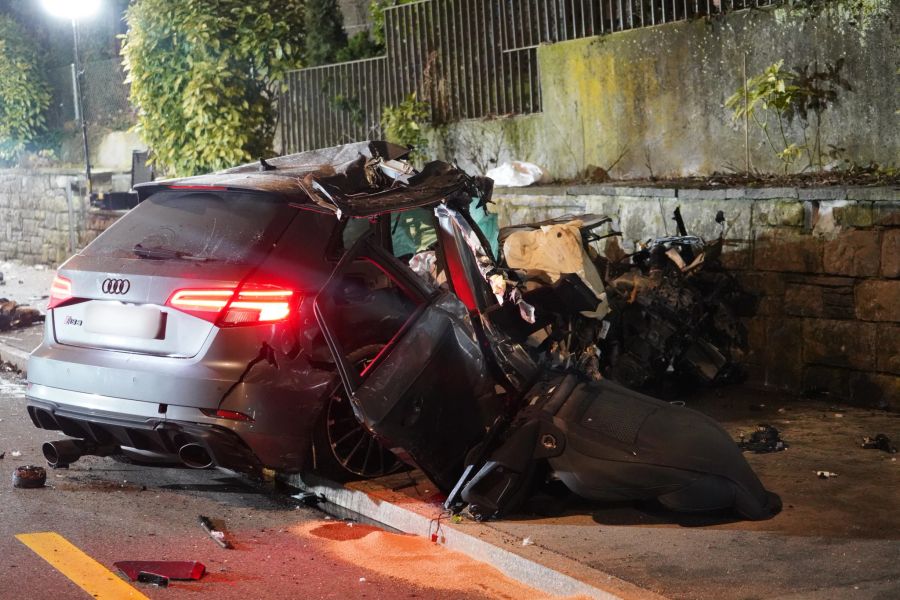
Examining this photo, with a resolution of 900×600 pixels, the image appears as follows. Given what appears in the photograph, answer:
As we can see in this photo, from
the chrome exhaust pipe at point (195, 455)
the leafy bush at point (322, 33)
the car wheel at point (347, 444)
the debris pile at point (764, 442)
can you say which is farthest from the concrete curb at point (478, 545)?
the leafy bush at point (322, 33)

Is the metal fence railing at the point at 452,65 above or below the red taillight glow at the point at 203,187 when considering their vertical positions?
above

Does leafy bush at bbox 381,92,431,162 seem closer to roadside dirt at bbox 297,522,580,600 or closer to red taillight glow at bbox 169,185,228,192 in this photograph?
red taillight glow at bbox 169,185,228,192

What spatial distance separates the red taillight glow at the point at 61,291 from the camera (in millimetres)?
6789

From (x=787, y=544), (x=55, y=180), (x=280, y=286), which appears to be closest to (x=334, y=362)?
(x=280, y=286)

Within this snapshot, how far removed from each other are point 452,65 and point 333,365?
7.77 metres

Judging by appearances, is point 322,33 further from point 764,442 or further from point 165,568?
point 165,568

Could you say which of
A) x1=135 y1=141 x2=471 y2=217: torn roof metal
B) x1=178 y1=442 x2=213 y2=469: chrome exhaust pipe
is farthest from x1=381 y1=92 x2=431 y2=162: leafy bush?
x1=178 y1=442 x2=213 y2=469: chrome exhaust pipe

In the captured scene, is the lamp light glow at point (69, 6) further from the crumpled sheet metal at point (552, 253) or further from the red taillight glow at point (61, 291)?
the red taillight glow at point (61, 291)

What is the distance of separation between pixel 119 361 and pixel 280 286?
3.21ft

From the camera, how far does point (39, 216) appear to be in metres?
21.0

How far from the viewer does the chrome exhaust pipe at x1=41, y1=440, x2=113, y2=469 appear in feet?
23.2

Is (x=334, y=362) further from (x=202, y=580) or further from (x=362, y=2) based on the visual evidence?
(x=362, y=2)

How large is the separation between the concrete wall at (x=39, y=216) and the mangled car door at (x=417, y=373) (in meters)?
12.7

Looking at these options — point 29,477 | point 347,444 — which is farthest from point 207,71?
point 347,444
